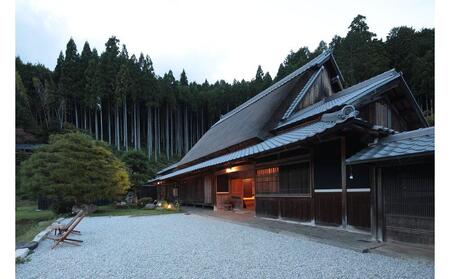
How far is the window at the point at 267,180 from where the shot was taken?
9.39 meters

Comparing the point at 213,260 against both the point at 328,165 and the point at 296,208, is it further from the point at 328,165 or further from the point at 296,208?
the point at 296,208

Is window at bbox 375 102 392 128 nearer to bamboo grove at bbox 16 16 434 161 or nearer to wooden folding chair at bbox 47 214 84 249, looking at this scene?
wooden folding chair at bbox 47 214 84 249

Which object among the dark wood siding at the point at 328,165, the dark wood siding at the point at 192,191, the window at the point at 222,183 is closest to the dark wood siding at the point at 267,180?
the dark wood siding at the point at 328,165

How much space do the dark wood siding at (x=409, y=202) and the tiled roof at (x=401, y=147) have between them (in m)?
0.34

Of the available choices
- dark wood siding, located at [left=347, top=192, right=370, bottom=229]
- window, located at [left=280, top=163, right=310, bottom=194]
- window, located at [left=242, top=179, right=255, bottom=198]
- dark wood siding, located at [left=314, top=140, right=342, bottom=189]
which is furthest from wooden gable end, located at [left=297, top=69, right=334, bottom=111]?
dark wood siding, located at [left=347, top=192, right=370, bottom=229]

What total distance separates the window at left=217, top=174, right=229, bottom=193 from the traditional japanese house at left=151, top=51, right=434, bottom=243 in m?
0.05

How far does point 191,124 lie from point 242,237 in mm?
34207

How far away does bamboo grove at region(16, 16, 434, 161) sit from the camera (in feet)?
90.0

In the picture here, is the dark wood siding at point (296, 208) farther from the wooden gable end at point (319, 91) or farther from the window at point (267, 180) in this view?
the wooden gable end at point (319, 91)

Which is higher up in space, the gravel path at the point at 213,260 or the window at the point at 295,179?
the window at the point at 295,179

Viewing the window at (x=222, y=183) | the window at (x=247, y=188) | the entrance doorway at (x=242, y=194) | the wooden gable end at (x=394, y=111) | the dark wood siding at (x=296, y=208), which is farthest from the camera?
the window at (x=247, y=188)

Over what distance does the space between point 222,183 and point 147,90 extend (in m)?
20.6
